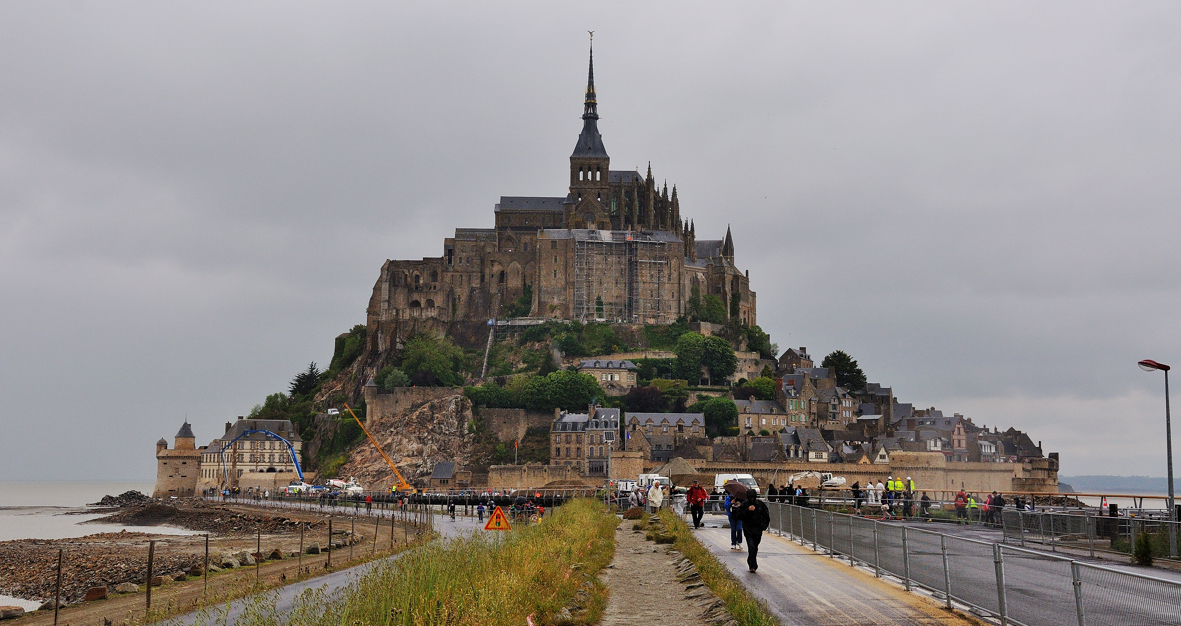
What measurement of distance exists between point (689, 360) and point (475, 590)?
91.0 meters

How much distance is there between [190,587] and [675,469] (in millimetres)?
54001

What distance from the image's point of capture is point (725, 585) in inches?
607

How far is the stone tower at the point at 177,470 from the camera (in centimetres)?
10325

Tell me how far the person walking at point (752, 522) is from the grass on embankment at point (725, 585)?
0.45m

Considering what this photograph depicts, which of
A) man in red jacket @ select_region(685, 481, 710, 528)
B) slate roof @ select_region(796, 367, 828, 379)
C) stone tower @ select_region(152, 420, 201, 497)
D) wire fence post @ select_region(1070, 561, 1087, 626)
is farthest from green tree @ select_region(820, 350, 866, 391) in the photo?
wire fence post @ select_region(1070, 561, 1087, 626)

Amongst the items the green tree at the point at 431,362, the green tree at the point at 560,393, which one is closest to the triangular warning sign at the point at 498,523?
the green tree at the point at 560,393

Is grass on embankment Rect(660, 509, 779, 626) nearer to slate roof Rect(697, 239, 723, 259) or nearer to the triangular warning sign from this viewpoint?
the triangular warning sign

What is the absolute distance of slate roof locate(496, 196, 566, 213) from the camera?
395 ft

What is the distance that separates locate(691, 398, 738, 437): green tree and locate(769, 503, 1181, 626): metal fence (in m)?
74.6

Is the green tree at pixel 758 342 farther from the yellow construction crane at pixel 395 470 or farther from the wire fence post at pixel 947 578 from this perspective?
the wire fence post at pixel 947 578

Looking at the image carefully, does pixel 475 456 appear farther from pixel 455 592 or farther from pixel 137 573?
pixel 455 592

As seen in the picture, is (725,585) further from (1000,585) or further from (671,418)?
(671,418)

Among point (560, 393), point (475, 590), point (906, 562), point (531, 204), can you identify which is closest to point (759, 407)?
point (560, 393)

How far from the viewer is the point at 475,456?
9125cm
